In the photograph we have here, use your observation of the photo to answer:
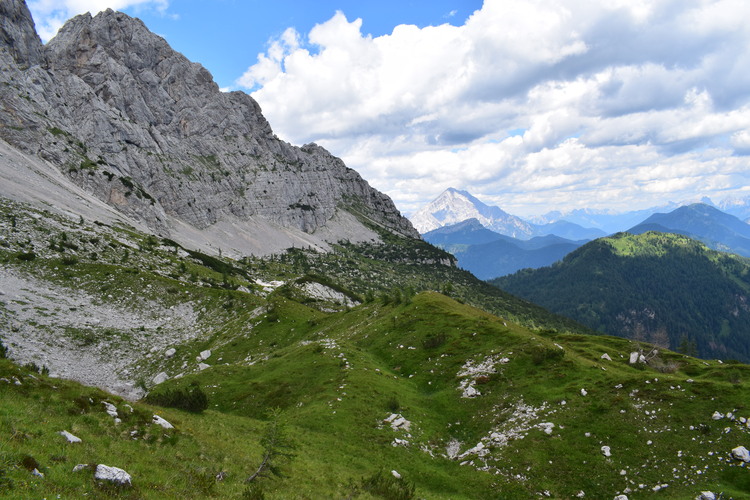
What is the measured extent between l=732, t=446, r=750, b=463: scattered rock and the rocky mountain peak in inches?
10602

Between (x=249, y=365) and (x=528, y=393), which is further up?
(x=528, y=393)

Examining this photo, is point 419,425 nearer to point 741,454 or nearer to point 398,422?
point 398,422

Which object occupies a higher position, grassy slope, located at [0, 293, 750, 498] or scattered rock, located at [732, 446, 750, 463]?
scattered rock, located at [732, 446, 750, 463]

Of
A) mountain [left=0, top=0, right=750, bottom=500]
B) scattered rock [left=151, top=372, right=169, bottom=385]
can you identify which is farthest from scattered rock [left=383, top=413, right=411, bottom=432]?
scattered rock [left=151, top=372, right=169, bottom=385]

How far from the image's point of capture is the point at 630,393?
32.6 metres

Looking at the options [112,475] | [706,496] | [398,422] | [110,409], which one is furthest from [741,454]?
[110,409]

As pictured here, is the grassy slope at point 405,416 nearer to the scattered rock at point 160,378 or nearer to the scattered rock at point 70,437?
the scattered rock at point 70,437

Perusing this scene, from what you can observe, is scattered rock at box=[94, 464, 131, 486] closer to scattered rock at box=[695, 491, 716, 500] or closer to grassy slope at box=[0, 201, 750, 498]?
grassy slope at box=[0, 201, 750, 498]

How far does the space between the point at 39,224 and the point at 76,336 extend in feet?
146

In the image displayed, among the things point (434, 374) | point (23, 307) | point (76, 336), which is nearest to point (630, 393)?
point (434, 374)

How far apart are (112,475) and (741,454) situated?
1369 inches

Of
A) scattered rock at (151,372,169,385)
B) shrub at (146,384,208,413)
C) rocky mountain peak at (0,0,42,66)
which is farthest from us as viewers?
rocky mountain peak at (0,0,42,66)

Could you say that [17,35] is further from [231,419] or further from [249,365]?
[231,419]

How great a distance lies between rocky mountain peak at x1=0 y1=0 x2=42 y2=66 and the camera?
183m
